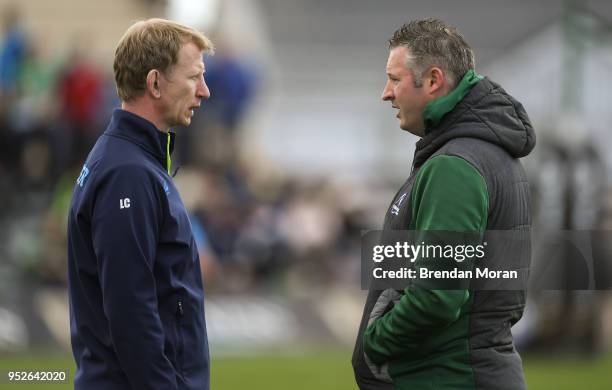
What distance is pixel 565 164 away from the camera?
1255 centimetres

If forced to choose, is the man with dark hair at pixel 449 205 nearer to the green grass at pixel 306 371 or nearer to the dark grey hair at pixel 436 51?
the dark grey hair at pixel 436 51

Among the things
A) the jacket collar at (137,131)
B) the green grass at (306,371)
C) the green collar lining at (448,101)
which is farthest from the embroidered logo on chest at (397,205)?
the green grass at (306,371)

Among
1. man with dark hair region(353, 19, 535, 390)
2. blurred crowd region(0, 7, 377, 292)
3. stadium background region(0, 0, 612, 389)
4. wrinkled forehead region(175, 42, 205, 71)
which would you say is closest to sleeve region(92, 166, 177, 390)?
Result: wrinkled forehead region(175, 42, 205, 71)

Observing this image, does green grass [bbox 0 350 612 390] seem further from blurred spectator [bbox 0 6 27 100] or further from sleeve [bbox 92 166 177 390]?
sleeve [bbox 92 166 177 390]

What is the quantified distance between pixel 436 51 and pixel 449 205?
60cm

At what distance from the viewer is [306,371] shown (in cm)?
1077

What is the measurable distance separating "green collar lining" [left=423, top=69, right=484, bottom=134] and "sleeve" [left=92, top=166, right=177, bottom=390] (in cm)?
105

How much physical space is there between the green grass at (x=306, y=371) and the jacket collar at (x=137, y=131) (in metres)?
5.44

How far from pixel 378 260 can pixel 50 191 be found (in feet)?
32.6

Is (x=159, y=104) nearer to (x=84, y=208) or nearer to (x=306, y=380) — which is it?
(x=84, y=208)

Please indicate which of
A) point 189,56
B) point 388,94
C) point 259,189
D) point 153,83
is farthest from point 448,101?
point 259,189

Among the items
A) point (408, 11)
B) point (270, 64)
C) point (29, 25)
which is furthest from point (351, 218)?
point (408, 11)

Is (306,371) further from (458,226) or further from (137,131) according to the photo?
(458,226)

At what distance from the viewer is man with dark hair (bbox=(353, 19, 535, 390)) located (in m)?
3.83
